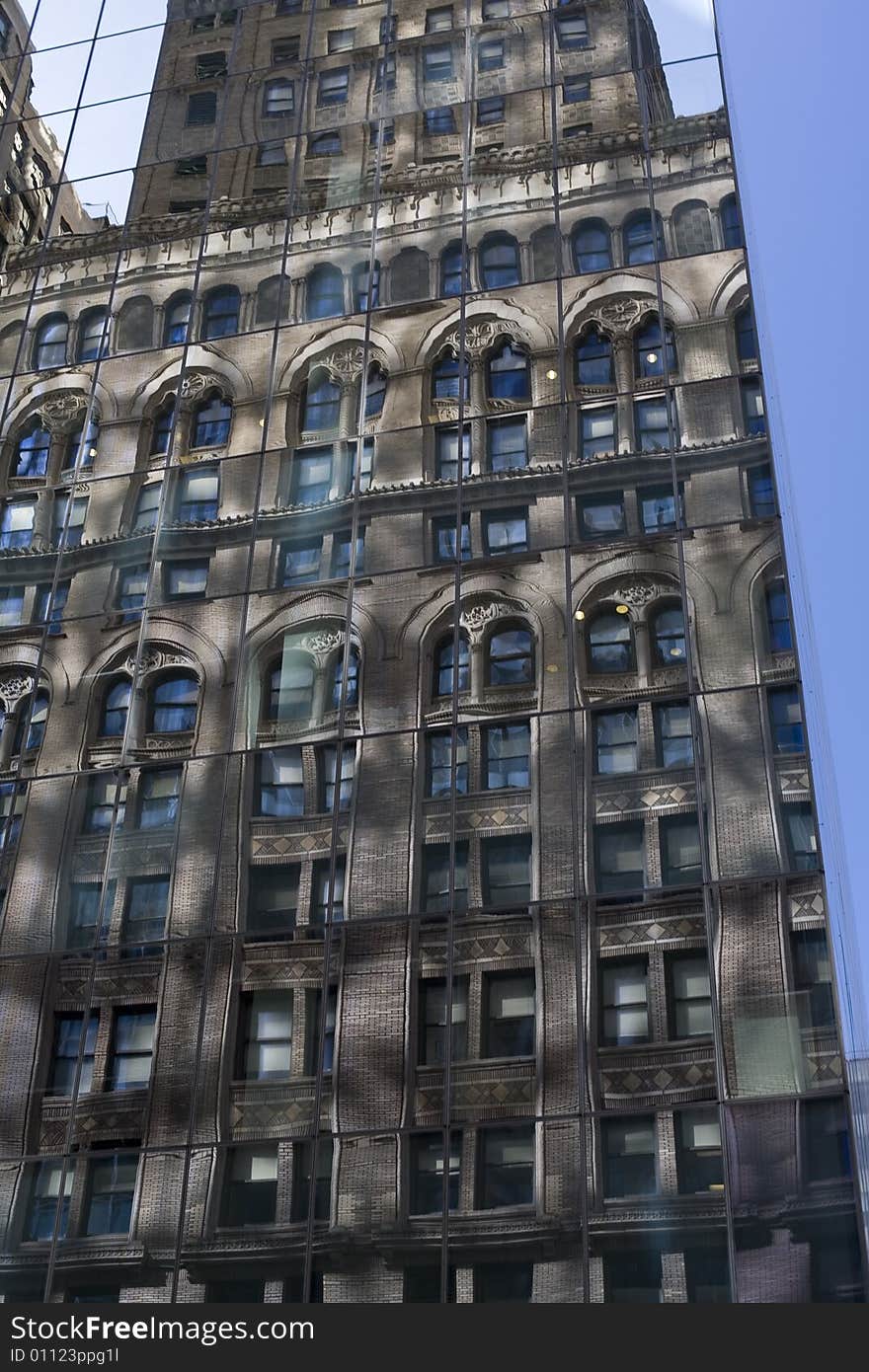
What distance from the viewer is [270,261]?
Answer: 90.7 ft

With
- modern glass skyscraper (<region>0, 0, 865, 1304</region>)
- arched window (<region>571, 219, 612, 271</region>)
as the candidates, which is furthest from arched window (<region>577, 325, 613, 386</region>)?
arched window (<region>571, 219, 612, 271</region>)

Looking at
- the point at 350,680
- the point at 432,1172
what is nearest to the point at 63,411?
the point at 350,680

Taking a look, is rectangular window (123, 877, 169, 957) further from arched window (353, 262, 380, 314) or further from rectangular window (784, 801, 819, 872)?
arched window (353, 262, 380, 314)

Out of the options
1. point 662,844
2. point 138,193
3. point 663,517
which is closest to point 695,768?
point 662,844

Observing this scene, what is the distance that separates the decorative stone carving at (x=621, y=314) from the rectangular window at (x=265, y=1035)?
11785 mm

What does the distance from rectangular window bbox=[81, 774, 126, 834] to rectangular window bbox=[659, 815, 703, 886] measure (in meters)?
7.89

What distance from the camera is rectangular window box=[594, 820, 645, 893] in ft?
67.1

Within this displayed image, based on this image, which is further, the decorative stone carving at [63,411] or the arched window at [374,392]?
the decorative stone carving at [63,411]

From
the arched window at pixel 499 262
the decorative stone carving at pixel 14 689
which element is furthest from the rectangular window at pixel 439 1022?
the arched window at pixel 499 262

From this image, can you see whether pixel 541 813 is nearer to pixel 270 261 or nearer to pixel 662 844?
pixel 662 844

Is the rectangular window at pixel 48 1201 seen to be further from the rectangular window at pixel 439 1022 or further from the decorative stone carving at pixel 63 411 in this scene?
the decorative stone carving at pixel 63 411

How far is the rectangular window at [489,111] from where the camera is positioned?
28.1 meters

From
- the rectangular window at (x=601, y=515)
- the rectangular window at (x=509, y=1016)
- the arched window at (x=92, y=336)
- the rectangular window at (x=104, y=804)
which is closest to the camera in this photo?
the rectangular window at (x=509, y=1016)

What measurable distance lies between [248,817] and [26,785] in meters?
3.81
